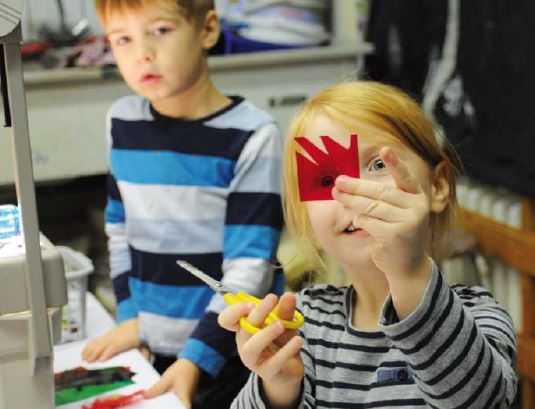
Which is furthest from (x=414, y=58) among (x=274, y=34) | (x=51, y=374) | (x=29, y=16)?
(x=51, y=374)

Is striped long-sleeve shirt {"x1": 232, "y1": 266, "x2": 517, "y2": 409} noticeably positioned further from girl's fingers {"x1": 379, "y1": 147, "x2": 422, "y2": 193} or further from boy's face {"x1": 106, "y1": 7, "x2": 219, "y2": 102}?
boy's face {"x1": 106, "y1": 7, "x2": 219, "y2": 102}

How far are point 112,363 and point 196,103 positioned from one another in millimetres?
408

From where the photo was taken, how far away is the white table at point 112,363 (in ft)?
3.37

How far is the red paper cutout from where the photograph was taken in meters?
1.02

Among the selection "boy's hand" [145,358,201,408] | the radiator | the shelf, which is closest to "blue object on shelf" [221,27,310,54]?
the shelf

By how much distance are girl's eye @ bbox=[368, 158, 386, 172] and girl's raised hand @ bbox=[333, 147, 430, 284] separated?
5.3 inches

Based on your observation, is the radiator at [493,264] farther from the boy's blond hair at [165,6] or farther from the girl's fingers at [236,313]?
the girl's fingers at [236,313]

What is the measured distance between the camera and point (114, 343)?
1.23m

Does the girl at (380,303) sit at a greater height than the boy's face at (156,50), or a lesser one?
lesser

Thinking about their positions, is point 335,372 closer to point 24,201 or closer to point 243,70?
point 24,201

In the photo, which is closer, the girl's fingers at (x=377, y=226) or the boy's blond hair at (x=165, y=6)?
the girl's fingers at (x=377, y=226)

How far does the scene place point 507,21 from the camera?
1.83 m

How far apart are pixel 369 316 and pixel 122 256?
583mm

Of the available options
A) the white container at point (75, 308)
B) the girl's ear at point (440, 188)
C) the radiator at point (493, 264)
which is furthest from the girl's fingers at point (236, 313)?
the radiator at point (493, 264)
